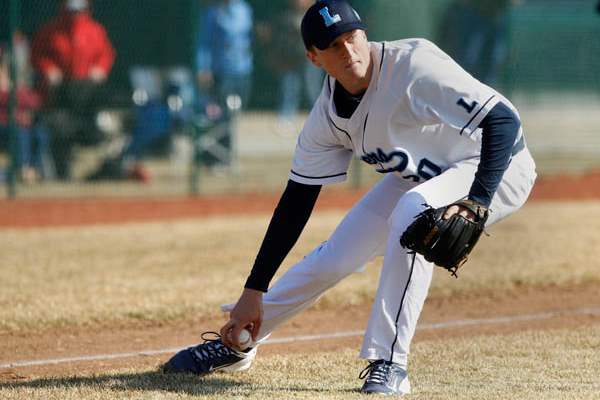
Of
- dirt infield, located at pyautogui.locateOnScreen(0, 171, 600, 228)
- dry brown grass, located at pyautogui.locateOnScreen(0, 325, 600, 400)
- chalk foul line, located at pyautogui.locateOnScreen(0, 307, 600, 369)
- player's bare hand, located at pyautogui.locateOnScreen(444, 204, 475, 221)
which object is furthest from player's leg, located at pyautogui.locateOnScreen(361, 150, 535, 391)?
dirt infield, located at pyautogui.locateOnScreen(0, 171, 600, 228)

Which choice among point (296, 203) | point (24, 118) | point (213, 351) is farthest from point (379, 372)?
point (24, 118)

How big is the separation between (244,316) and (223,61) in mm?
7807

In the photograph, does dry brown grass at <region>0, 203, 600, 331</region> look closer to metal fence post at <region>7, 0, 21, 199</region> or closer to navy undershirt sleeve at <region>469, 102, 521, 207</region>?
metal fence post at <region>7, 0, 21, 199</region>

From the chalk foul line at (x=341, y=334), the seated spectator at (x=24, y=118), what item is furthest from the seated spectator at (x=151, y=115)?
the chalk foul line at (x=341, y=334)

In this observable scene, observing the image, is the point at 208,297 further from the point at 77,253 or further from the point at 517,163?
the point at 517,163

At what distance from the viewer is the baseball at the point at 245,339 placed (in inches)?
169

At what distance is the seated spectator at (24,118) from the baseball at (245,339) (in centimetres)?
721

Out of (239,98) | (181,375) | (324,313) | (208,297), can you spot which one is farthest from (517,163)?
(239,98)

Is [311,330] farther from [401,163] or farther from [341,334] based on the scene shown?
[401,163]

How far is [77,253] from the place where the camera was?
816 cm

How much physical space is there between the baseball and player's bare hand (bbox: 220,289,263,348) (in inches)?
0.7

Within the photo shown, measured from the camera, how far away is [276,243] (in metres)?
4.14

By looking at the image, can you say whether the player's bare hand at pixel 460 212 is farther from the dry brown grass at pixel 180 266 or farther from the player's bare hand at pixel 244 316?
the dry brown grass at pixel 180 266

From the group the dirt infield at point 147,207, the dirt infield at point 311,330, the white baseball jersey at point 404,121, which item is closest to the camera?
the white baseball jersey at point 404,121
